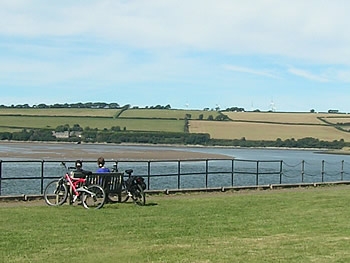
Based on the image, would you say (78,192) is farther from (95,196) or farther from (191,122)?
(191,122)

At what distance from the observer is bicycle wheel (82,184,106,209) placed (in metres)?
16.0

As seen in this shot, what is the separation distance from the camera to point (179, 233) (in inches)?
456

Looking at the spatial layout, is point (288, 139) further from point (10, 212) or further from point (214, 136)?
point (10, 212)

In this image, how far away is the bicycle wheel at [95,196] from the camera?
52.3 ft

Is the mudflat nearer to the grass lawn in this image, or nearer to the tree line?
the tree line

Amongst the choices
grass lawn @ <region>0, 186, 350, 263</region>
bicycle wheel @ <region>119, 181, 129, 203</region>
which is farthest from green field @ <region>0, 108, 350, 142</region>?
grass lawn @ <region>0, 186, 350, 263</region>

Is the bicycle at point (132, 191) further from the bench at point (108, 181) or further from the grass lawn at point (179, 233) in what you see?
the grass lawn at point (179, 233)

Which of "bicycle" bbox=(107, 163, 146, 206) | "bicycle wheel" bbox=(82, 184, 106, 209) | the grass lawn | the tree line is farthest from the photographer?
the tree line

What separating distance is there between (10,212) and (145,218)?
9.41 ft

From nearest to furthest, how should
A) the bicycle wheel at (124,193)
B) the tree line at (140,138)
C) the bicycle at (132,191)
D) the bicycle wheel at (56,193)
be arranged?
the bicycle wheel at (56,193), the bicycle at (132,191), the bicycle wheel at (124,193), the tree line at (140,138)

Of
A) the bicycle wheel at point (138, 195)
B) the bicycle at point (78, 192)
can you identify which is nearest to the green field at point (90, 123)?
the bicycle wheel at point (138, 195)

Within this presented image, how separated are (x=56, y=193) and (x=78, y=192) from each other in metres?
0.79

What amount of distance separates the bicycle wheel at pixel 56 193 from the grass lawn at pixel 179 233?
18.9 inches

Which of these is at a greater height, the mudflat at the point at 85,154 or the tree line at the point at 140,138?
the tree line at the point at 140,138
